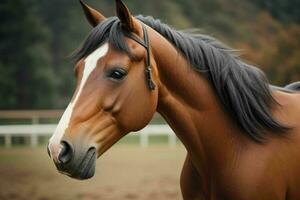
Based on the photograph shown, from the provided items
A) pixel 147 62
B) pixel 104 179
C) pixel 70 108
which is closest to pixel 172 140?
pixel 104 179

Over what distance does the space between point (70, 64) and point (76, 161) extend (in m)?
12.7

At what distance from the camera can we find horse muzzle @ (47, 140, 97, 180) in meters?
2.25

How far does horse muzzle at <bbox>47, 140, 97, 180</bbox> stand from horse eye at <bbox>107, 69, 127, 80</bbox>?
1.15ft

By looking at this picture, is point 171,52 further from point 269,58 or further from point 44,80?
A: point 44,80

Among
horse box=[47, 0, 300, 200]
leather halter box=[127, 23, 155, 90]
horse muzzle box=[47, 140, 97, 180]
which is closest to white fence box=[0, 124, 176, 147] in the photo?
horse box=[47, 0, 300, 200]

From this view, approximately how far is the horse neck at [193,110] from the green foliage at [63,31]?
693 inches

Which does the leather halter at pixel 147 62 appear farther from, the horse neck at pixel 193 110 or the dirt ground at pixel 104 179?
the dirt ground at pixel 104 179

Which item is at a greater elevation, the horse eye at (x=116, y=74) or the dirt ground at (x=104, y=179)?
the horse eye at (x=116, y=74)

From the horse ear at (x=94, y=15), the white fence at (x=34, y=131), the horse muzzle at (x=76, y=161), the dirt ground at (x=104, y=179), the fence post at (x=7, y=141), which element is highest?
the horse ear at (x=94, y=15)

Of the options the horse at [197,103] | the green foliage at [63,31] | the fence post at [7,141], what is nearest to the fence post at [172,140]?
the fence post at [7,141]

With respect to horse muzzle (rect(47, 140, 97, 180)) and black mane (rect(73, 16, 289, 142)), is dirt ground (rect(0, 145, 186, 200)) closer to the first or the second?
black mane (rect(73, 16, 289, 142))

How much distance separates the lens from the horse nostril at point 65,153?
224 cm

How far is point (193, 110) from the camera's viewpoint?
2.70 metres

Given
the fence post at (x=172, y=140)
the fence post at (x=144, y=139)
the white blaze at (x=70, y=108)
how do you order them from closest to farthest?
the white blaze at (x=70, y=108) → the fence post at (x=144, y=139) → the fence post at (x=172, y=140)
